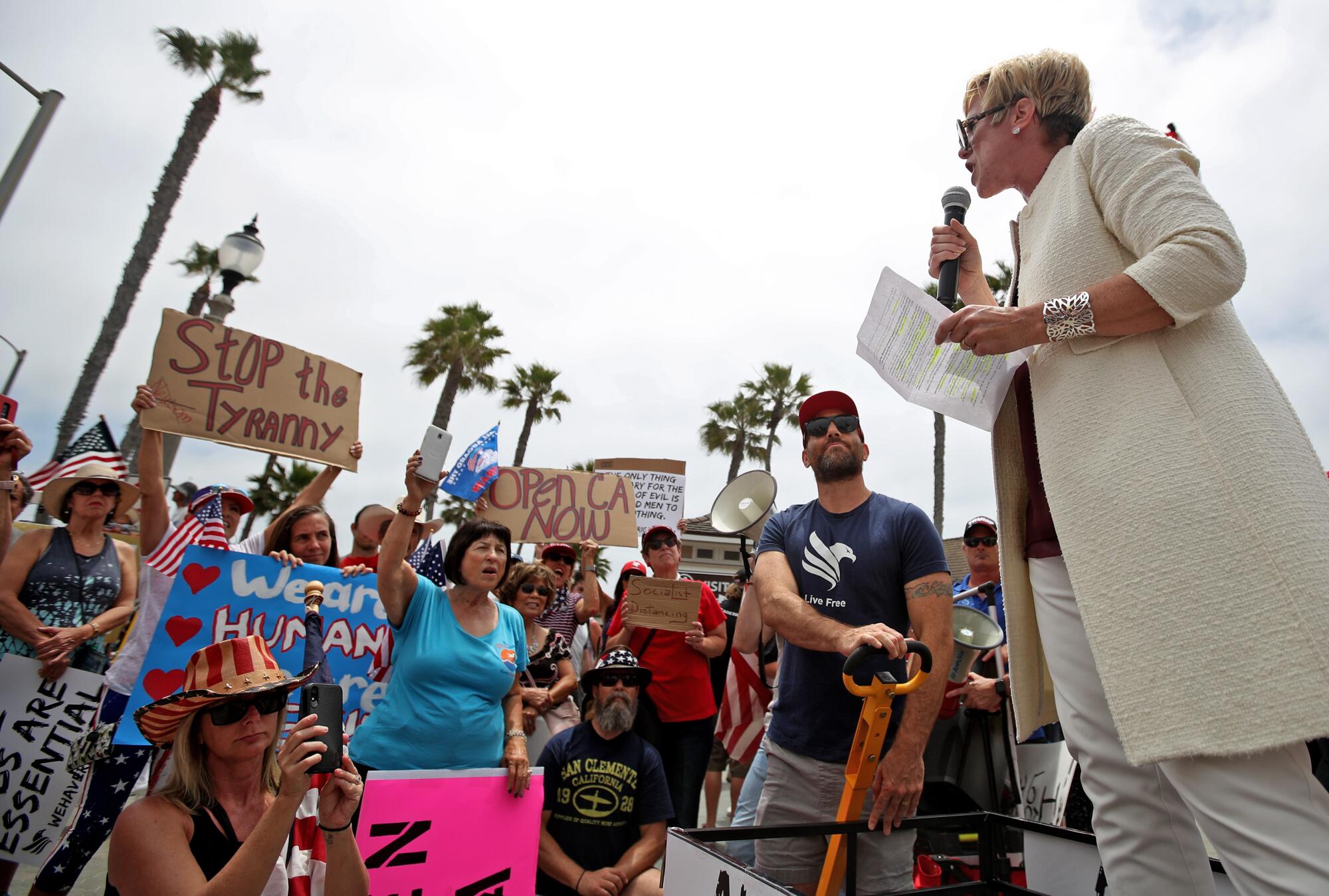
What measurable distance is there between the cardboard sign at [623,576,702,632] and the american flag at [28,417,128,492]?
9.97 ft

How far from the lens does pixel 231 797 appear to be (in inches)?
91.4

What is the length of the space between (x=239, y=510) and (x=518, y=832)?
2.83 m

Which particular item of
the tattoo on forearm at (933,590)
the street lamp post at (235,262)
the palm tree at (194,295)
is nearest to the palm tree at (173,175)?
the palm tree at (194,295)

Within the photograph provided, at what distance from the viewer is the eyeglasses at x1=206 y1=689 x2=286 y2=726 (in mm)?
2316

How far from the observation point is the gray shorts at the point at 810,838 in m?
2.20

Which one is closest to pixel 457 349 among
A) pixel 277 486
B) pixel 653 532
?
pixel 277 486

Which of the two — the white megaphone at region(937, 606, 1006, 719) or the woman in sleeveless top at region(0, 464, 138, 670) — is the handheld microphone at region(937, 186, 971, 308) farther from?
the woman in sleeveless top at region(0, 464, 138, 670)

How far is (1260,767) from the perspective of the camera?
1.08 metres

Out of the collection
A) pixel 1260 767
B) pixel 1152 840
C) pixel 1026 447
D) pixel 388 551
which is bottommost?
pixel 1152 840

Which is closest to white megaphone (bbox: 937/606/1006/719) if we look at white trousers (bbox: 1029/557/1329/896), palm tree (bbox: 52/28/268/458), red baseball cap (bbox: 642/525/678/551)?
white trousers (bbox: 1029/557/1329/896)

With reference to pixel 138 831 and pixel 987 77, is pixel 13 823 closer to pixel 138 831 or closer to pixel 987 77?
pixel 138 831

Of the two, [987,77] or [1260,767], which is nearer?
[1260,767]

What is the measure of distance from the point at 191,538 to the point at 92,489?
1.82 ft

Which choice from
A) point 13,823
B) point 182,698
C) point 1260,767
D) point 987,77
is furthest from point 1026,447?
point 13,823
